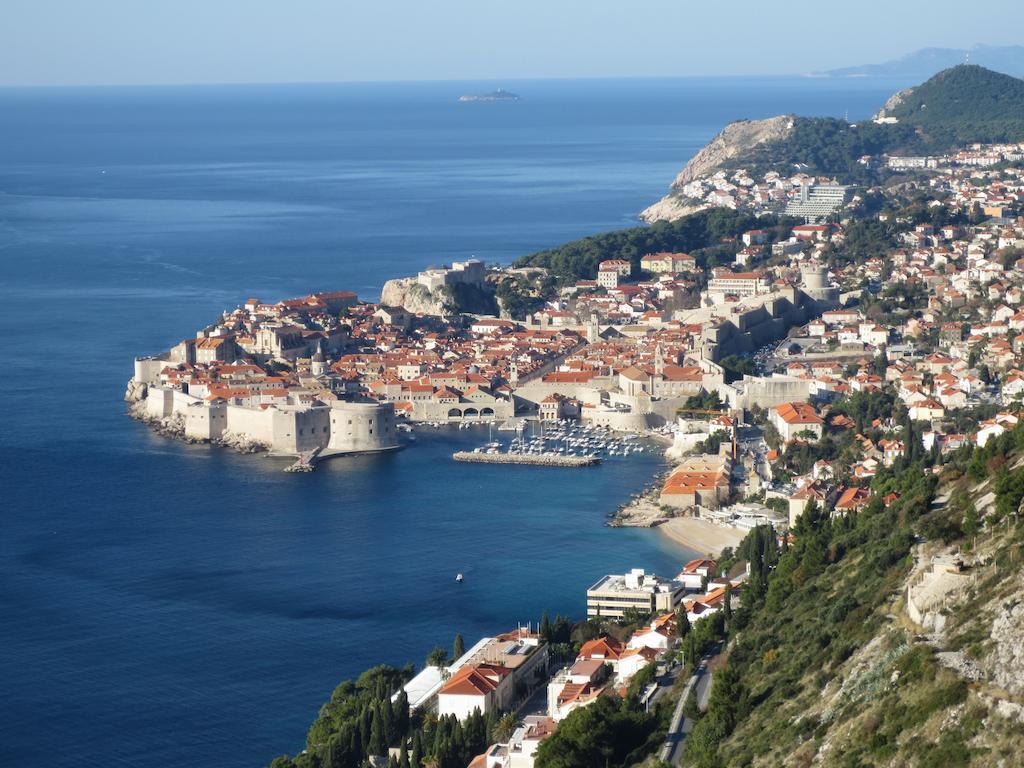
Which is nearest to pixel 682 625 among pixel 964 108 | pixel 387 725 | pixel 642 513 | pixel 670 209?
pixel 387 725

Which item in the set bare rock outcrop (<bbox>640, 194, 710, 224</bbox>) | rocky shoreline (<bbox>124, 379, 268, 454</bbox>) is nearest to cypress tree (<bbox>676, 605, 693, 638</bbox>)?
rocky shoreline (<bbox>124, 379, 268, 454</bbox>)

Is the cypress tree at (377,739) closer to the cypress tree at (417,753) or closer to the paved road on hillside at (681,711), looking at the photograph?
the cypress tree at (417,753)

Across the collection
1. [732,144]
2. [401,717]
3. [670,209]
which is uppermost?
[732,144]

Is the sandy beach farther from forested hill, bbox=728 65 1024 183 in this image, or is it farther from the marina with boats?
forested hill, bbox=728 65 1024 183

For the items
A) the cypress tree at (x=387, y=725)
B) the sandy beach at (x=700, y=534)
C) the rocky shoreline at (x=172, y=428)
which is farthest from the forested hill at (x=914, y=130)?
the cypress tree at (x=387, y=725)

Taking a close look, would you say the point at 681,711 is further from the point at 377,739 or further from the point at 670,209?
the point at 670,209
